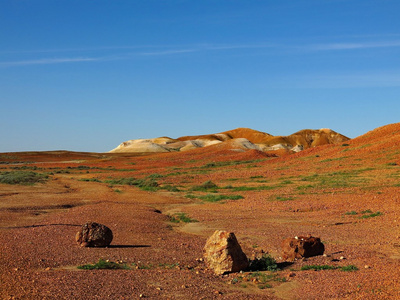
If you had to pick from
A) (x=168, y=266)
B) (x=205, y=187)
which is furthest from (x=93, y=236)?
(x=205, y=187)

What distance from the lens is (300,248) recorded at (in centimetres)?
1174

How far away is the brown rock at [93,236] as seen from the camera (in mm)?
12648

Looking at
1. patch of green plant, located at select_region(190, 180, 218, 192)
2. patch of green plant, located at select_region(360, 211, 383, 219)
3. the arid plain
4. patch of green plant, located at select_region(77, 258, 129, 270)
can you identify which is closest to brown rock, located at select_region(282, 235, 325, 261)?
the arid plain

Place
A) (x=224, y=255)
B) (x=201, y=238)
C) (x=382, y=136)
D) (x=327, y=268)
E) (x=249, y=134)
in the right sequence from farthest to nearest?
1. (x=249, y=134)
2. (x=382, y=136)
3. (x=201, y=238)
4. (x=327, y=268)
5. (x=224, y=255)

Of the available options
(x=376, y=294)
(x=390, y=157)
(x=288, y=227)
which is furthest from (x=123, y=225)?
(x=390, y=157)

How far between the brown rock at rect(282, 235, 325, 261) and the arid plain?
1.08 feet

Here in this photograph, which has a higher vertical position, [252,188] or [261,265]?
[252,188]

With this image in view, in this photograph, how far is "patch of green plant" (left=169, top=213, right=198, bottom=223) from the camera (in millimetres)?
19378

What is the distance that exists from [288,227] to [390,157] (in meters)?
25.5

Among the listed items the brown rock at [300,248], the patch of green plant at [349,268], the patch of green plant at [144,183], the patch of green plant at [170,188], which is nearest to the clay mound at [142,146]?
the patch of green plant at [144,183]

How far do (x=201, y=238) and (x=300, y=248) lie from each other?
4350 mm

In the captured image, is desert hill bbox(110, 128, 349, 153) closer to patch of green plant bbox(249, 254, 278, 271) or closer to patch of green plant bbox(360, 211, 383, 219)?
patch of green plant bbox(360, 211, 383, 219)

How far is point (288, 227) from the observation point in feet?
56.6

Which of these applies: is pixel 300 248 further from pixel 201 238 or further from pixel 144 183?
pixel 144 183
